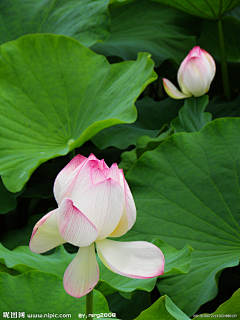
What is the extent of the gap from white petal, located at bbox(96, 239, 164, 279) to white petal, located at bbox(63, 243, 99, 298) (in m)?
0.02

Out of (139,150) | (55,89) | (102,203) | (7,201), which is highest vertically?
(102,203)

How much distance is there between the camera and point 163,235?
32.7 inches

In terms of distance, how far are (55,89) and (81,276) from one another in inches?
34.4

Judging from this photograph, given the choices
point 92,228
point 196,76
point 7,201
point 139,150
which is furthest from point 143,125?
point 92,228

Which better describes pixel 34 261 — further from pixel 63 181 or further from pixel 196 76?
pixel 196 76

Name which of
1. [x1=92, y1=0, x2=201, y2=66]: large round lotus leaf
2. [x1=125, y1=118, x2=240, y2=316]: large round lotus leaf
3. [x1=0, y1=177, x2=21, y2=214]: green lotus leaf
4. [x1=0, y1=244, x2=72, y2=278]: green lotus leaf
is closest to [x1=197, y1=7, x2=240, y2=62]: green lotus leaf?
[x1=92, y1=0, x2=201, y2=66]: large round lotus leaf

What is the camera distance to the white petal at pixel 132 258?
366mm

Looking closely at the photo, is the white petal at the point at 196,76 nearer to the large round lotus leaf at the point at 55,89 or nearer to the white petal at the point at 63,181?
the large round lotus leaf at the point at 55,89

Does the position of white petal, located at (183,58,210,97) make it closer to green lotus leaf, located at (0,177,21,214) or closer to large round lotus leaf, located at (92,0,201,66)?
large round lotus leaf, located at (92,0,201,66)

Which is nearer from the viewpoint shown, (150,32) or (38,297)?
(38,297)

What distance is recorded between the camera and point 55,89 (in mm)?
1154

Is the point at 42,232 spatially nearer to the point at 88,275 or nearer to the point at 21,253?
the point at 88,275

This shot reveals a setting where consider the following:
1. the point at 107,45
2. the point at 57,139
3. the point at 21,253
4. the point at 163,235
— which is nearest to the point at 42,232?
the point at 21,253

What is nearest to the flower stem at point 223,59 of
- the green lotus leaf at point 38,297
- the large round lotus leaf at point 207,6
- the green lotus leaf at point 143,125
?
the large round lotus leaf at point 207,6
